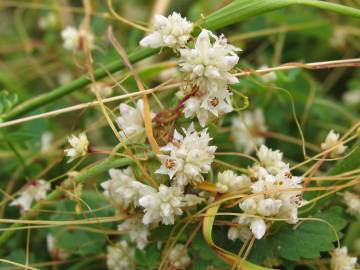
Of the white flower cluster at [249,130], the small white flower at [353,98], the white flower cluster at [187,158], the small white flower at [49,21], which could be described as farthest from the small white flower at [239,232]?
the small white flower at [49,21]

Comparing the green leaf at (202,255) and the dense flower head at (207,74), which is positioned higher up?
the dense flower head at (207,74)

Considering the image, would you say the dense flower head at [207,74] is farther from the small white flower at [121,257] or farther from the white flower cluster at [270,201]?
the small white flower at [121,257]

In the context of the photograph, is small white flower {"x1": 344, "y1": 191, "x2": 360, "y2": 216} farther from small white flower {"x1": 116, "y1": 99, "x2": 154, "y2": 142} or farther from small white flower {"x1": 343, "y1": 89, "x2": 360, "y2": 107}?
small white flower {"x1": 343, "y1": 89, "x2": 360, "y2": 107}

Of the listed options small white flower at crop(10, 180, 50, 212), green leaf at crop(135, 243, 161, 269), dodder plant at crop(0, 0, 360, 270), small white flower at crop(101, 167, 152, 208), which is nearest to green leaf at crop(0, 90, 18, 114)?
dodder plant at crop(0, 0, 360, 270)

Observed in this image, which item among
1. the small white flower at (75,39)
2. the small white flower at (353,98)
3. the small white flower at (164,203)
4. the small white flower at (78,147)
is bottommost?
the small white flower at (164,203)

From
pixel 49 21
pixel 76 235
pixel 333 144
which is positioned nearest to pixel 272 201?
pixel 333 144

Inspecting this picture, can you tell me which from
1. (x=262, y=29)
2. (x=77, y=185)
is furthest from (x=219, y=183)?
(x=262, y=29)
